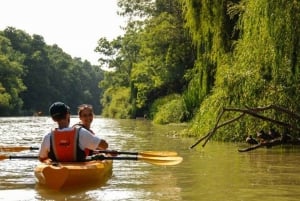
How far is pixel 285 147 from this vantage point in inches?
607

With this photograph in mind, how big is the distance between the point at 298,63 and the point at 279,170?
3.28m

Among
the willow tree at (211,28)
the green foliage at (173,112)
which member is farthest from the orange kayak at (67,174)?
the green foliage at (173,112)

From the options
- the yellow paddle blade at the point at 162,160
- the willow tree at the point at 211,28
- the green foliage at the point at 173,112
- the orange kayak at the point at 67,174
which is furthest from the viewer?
the green foliage at the point at 173,112

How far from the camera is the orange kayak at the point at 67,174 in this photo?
8.30 m

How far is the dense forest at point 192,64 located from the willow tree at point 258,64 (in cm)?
2

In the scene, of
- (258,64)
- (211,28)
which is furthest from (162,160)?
(211,28)

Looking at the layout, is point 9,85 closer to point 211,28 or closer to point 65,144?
point 211,28

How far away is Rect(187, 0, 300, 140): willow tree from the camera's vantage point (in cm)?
1309

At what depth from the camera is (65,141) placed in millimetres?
8641

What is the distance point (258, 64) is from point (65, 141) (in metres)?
7.70

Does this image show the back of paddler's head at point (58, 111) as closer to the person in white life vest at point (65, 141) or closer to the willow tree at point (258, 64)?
the person in white life vest at point (65, 141)

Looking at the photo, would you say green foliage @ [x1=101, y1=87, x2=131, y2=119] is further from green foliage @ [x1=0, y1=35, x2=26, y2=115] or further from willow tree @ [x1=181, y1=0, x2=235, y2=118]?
willow tree @ [x1=181, y1=0, x2=235, y2=118]

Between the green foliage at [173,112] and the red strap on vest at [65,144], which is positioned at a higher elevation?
the green foliage at [173,112]

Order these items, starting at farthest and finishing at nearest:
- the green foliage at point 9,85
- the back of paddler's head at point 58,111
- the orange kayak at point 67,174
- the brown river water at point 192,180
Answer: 1. the green foliage at point 9,85
2. the back of paddler's head at point 58,111
3. the orange kayak at point 67,174
4. the brown river water at point 192,180
